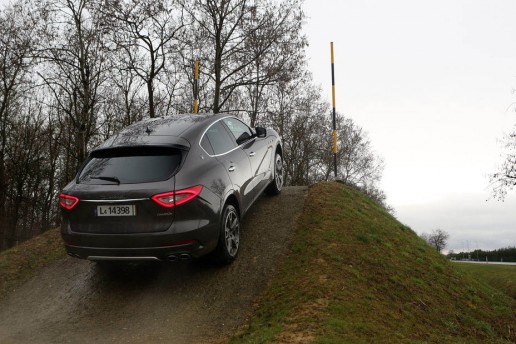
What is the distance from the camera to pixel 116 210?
5.02m

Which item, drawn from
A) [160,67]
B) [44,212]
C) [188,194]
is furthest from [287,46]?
[44,212]

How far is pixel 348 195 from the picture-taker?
9758mm

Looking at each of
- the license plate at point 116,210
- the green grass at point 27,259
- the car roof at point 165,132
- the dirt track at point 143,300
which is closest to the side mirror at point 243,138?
the car roof at point 165,132

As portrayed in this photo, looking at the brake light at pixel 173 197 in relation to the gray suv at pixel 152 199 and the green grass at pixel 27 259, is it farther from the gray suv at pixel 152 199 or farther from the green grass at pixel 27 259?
the green grass at pixel 27 259

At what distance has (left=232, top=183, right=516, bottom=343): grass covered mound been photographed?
467cm

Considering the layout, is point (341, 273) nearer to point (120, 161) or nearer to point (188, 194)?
point (188, 194)

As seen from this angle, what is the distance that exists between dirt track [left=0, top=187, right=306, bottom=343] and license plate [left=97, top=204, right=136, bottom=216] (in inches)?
53.5

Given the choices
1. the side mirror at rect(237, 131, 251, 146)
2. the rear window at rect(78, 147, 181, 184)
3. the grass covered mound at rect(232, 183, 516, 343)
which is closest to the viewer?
the grass covered mound at rect(232, 183, 516, 343)

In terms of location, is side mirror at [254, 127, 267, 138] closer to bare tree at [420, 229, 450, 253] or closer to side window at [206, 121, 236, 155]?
side window at [206, 121, 236, 155]

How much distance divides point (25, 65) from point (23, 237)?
595 inches

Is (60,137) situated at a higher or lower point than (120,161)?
higher

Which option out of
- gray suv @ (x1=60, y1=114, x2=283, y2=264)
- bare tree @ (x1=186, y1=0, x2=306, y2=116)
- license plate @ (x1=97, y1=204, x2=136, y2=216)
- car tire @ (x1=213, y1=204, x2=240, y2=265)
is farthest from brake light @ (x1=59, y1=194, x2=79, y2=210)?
bare tree @ (x1=186, y1=0, x2=306, y2=116)

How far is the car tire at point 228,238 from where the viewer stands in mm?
5682


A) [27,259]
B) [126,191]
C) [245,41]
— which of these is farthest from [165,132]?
[245,41]
